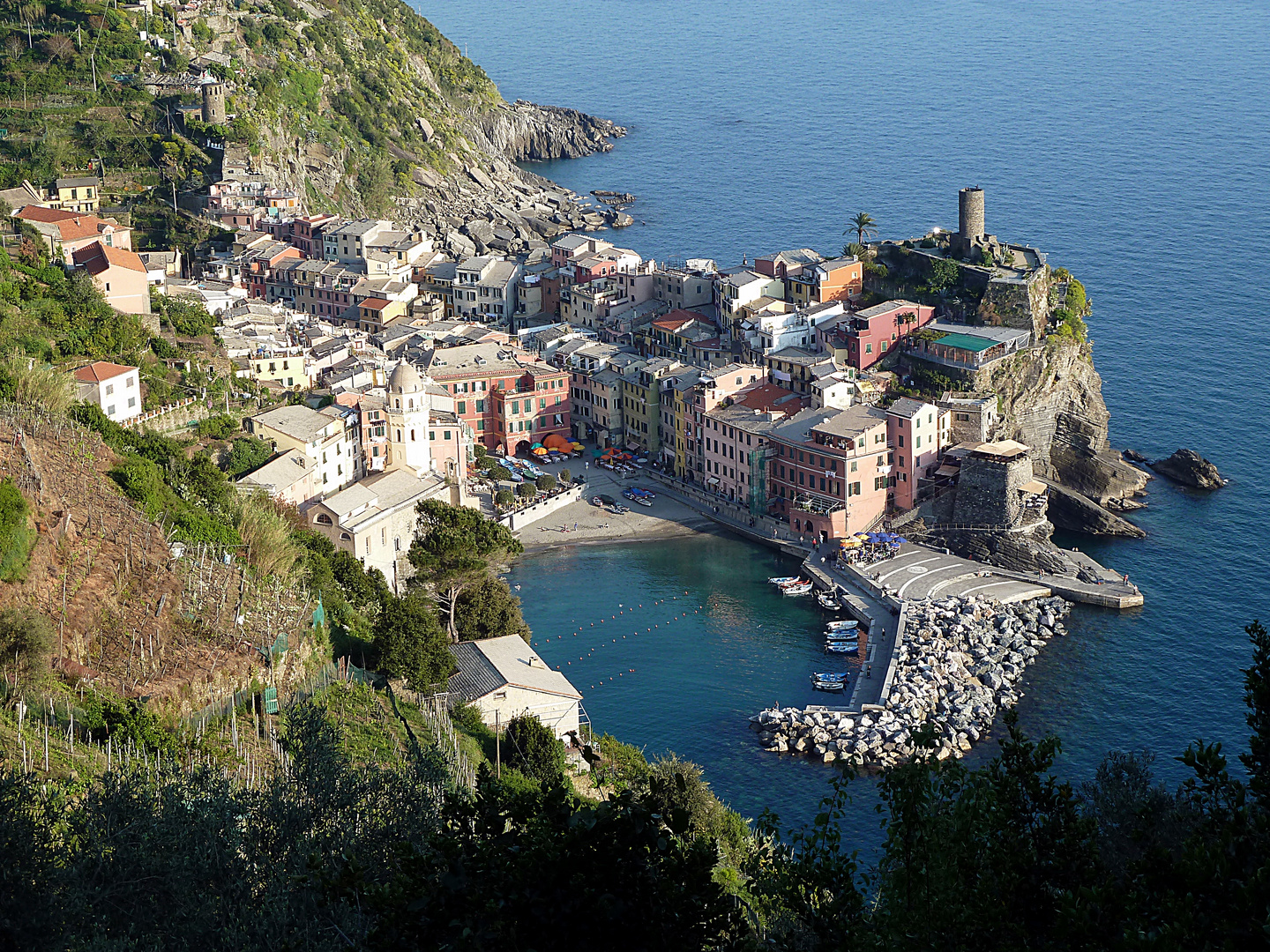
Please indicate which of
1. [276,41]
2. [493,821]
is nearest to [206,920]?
[493,821]

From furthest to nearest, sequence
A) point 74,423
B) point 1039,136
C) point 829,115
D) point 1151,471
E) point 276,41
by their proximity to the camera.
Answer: point 829,115 → point 1039,136 → point 276,41 → point 1151,471 → point 74,423

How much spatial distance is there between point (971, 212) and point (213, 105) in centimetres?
4343

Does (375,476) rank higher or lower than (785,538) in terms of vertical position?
higher

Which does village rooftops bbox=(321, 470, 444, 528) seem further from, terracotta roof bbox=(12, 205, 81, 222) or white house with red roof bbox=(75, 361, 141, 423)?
terracotta roof bbox=(12, 205, 81, 222)

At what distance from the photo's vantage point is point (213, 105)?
84.8 metres

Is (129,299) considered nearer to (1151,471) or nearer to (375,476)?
(375,476)

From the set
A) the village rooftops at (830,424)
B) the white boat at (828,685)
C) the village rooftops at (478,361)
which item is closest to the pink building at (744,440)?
the village rooftops at (830,424)

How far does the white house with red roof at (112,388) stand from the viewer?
1656 inches

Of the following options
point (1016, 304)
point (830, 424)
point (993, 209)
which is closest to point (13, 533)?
point (830, 424)

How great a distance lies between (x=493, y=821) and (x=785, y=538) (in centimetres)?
4054

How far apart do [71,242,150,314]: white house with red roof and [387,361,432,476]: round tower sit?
31.1ft

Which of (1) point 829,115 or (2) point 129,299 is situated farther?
(1) point 829,115

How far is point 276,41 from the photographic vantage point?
9819 centimetres

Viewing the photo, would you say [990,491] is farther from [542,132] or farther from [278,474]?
[542,132]
